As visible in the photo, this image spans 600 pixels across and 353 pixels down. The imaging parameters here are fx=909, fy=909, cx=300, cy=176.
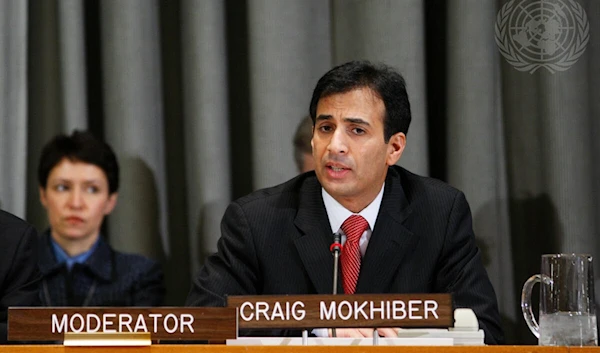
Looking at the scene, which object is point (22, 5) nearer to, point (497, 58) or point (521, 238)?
point (497, 58)

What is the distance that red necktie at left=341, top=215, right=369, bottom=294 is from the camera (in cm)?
229

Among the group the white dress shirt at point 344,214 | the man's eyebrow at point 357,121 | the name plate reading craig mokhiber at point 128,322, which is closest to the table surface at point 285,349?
the name plate reading craig mokhiber at point 128,322

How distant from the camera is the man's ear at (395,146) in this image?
2.51 meters

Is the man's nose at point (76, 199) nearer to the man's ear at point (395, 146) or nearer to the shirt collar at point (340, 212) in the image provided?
the shirt collar at point (340, 212)

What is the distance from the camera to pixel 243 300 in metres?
1.56

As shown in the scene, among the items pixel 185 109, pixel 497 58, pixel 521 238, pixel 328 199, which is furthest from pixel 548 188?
pixel 185 109

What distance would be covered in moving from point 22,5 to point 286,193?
126cm

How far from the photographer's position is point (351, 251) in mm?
2324

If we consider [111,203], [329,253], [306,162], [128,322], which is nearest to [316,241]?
[329,253]

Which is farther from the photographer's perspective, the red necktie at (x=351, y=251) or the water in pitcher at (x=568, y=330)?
the red necktie at (x=351, y=251)

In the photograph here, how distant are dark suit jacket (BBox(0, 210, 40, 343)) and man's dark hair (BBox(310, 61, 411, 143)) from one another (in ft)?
2.90

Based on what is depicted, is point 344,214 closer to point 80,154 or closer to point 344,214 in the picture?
point 344,214

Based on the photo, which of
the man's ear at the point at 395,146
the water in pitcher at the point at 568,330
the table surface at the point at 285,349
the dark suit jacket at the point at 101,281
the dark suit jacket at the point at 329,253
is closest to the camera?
the table surface at the point at 285,349

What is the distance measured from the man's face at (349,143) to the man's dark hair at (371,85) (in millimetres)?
16
